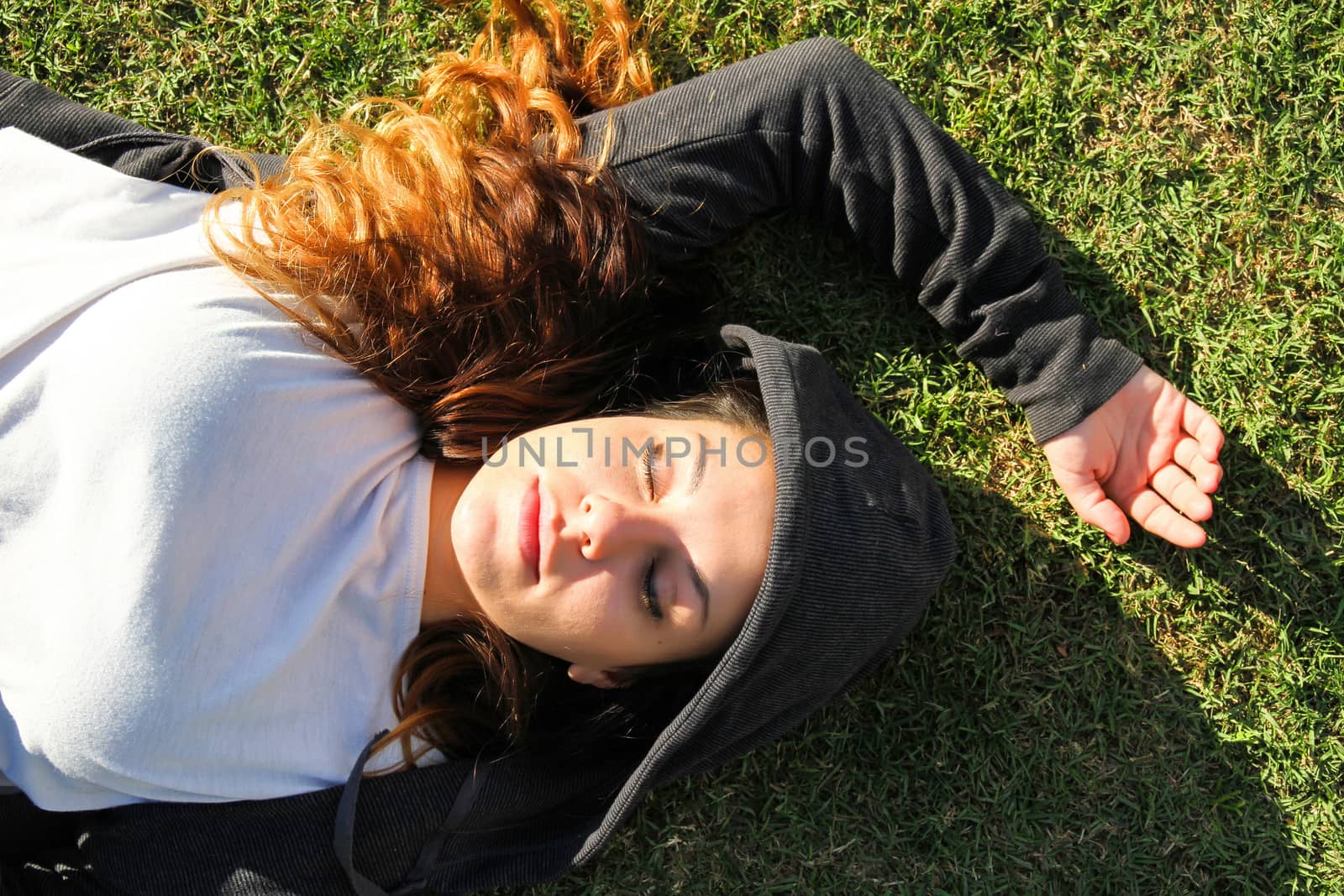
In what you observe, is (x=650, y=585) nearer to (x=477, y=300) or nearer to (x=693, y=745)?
(x=693, y=745)

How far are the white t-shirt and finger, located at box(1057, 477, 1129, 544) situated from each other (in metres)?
1.63

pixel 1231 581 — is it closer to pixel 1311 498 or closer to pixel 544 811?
pixel 1311 498

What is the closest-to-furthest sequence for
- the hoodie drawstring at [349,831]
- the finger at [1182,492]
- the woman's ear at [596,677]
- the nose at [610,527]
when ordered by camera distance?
the nose at [610,527] < the hoodie drawstring at [349,831] < the woman's ear at [596,677] < the finger at [1182,492]

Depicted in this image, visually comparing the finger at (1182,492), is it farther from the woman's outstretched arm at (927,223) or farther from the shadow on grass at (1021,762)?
the shadow on grass at (1021,762)

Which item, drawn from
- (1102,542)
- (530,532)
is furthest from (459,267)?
(1102,542)

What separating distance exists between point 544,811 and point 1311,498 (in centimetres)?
217

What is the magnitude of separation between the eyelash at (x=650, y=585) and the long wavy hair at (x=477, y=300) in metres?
0.30

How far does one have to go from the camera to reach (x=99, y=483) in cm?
182

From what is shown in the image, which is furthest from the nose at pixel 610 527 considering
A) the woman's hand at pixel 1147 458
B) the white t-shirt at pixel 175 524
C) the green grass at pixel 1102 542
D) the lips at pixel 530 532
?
the woman's hand at pixel 1147 458

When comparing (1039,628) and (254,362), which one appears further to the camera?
(1039,628)

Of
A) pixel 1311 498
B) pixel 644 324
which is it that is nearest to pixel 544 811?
pixel 644 324

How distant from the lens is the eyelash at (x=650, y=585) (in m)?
1.84

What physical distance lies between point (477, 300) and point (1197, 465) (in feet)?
5.95

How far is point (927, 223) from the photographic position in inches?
85.6
